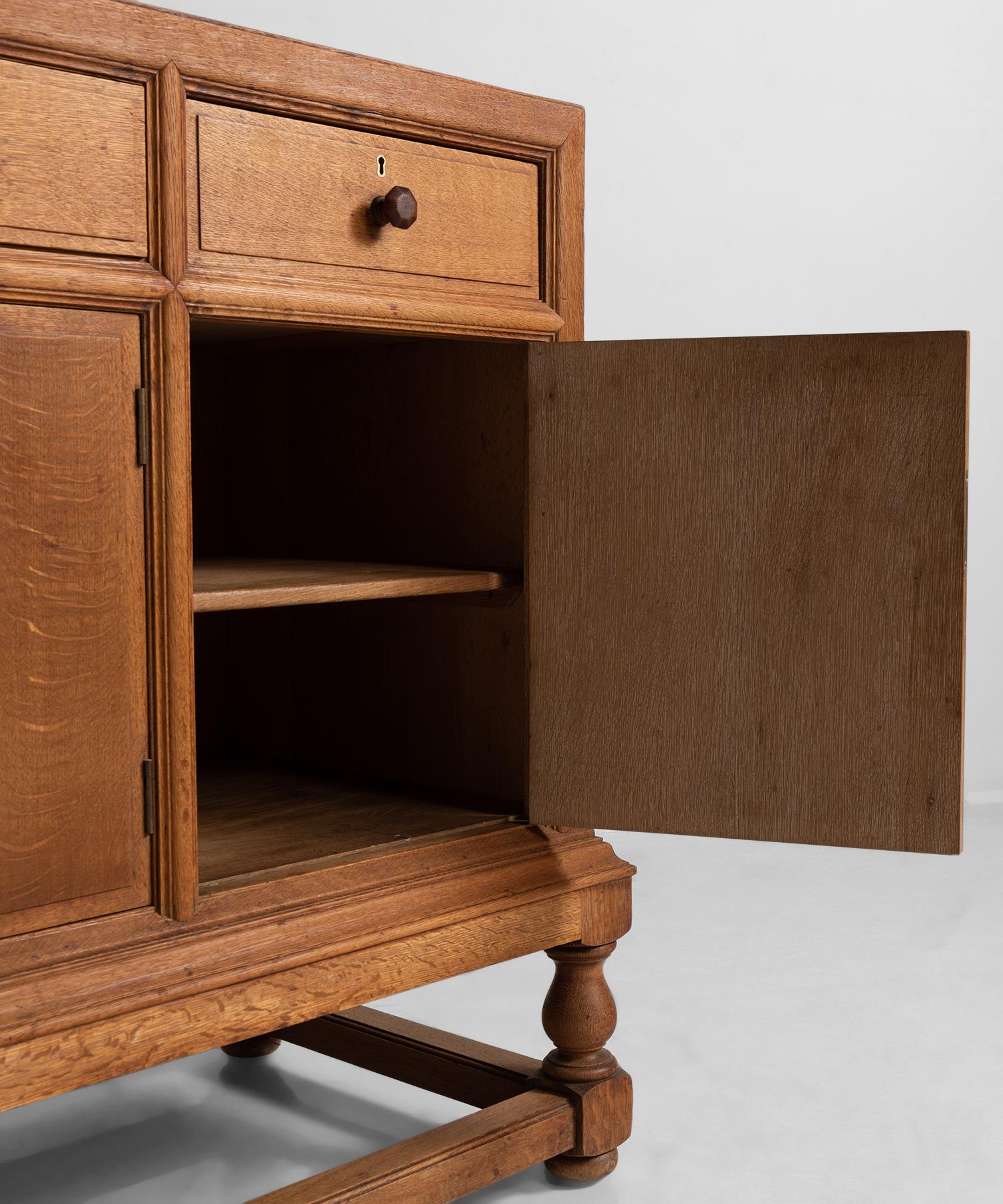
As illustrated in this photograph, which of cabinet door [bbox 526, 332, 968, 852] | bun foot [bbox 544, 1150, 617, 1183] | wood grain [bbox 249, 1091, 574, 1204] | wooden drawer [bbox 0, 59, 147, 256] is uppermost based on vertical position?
wooden drawer [bbox 0, 59, 147, 256]

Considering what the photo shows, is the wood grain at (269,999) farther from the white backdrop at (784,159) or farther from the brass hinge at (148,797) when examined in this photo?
the white backdrop at (784,159)

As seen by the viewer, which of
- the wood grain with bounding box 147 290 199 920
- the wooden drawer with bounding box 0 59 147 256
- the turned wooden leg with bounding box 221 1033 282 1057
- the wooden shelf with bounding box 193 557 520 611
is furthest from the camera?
the turned wooden leg with bounding box 221 1033 282 1057

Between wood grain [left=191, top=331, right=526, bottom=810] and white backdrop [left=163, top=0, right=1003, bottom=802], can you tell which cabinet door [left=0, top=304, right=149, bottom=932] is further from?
white backdrop [left=163, top=0, right=1003, bottom=802]

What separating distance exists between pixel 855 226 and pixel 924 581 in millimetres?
2414

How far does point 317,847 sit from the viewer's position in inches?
62.0

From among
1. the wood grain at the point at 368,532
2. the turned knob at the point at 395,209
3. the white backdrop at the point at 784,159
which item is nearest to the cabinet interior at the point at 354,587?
the wood grain at the point at 368,532

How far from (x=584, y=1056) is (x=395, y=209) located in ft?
3.14

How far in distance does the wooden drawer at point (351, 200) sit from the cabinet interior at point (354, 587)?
176 millimetres

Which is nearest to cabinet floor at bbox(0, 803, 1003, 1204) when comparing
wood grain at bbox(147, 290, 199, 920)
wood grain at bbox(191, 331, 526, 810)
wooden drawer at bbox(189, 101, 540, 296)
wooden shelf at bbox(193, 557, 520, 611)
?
wood grain at bbox(191, 331, 526, 810)

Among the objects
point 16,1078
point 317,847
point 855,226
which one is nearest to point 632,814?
point 317,847

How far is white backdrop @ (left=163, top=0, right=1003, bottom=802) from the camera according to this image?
10.4ft

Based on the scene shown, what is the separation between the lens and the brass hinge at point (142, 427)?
131cm

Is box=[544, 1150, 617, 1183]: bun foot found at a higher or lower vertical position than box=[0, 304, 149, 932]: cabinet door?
lower

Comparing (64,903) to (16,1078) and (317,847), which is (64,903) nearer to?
(16,1078)
